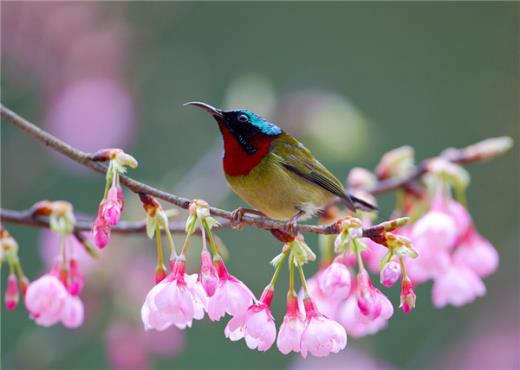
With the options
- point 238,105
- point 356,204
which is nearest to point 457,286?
point 356,204

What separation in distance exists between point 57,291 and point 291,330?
365 mm

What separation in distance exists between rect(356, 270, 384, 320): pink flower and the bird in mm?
368

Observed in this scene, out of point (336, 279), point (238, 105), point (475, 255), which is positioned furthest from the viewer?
point (238, 105)

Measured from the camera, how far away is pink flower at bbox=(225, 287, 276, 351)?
2.93ft

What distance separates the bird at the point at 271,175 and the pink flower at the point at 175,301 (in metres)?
0.37

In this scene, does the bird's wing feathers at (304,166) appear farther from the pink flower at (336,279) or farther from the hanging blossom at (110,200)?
the hanging blossom at (110,200)

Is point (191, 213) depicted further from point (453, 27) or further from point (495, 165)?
point (453, 27)

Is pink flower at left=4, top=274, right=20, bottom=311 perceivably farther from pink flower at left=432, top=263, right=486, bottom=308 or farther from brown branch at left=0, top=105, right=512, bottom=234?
pink flower at left=432, top=263, right=486, bottom=308

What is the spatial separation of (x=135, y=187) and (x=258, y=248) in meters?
1.81

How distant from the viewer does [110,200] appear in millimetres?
905

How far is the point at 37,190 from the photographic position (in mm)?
2779

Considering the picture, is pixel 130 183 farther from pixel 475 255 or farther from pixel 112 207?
pixel 475 255

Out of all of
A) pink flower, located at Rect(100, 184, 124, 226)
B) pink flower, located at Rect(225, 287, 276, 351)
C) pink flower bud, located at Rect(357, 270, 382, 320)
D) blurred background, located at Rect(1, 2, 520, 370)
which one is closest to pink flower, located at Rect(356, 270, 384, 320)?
pink flower bud, located at Rect(357, 270, 382, 320)

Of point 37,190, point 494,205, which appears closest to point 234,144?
point 37,190
